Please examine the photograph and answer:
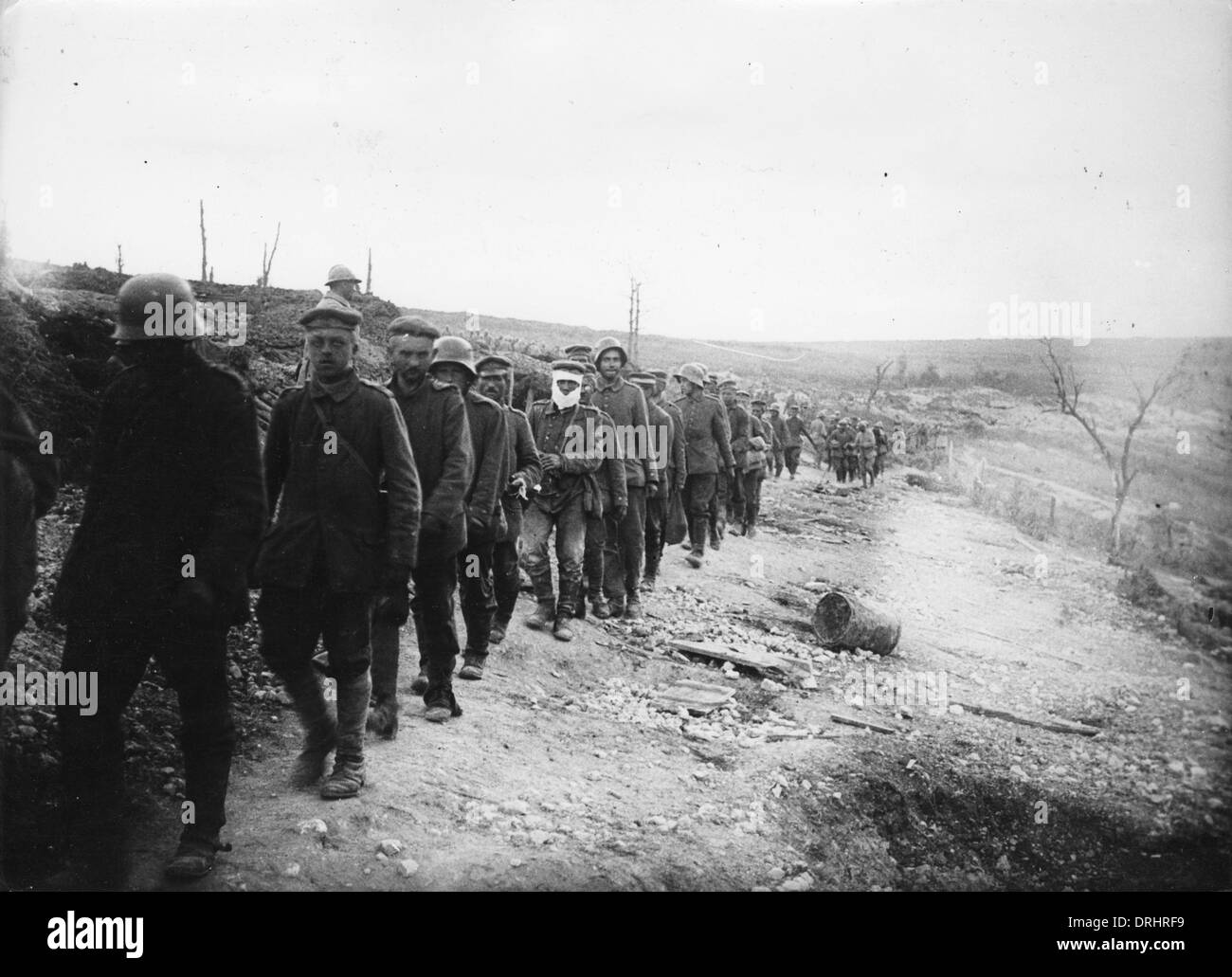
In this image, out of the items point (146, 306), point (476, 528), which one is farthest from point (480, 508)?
point (146, 306)

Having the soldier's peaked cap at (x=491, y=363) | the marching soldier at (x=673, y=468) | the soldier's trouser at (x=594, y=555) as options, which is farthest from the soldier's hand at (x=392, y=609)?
→ the marching soldier at (x=673, y=468)

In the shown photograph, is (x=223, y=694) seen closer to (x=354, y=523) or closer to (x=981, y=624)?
(x=354, y=523)

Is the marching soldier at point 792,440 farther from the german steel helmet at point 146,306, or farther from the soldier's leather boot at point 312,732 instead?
the german steel helmet at point 146,306

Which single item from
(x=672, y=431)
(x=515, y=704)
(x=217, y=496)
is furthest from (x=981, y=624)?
(x=217, y=496)

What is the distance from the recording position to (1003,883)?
4.62 meters

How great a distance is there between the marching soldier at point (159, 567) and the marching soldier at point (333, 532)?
41 centimetres

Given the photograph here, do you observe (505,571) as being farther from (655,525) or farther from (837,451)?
(837,451)

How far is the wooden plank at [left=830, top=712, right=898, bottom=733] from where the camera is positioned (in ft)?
19.2

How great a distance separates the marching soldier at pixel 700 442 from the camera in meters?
9.89

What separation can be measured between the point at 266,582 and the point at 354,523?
0.42 metres

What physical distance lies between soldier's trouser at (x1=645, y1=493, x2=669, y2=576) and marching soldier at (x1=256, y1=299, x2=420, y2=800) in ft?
16.5

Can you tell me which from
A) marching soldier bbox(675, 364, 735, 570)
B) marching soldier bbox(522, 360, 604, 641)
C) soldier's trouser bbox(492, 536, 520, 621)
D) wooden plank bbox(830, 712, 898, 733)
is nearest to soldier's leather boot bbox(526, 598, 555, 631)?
marching soldier bbox(522, 360, 604, 641)

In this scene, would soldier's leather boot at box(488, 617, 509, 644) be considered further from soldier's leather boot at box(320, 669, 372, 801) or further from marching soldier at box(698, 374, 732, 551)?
marching soldier at box(698, 374, 732, 551)

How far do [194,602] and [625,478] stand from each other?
15.7 feet
